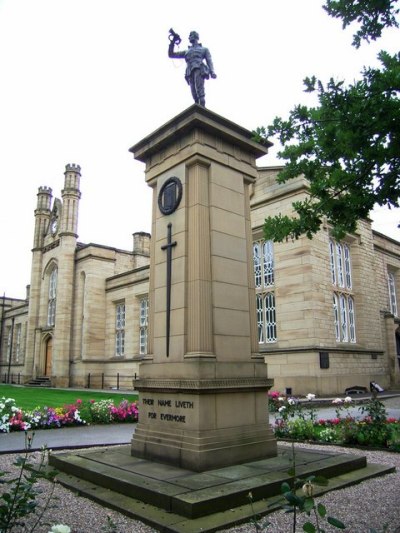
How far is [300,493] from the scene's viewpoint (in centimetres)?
536

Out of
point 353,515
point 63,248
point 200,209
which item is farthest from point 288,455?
point 63,248

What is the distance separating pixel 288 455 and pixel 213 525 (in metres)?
2.97

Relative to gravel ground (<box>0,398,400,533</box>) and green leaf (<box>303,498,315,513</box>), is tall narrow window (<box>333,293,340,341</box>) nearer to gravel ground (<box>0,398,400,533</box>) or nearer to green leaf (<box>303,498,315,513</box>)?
gravel ground (<box>0,398,400,533</box>)

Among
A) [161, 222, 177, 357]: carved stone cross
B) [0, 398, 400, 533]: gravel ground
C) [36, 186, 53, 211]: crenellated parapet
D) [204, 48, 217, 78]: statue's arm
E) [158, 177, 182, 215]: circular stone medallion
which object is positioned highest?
[36, 186, 53, 211]: crenellated parapet

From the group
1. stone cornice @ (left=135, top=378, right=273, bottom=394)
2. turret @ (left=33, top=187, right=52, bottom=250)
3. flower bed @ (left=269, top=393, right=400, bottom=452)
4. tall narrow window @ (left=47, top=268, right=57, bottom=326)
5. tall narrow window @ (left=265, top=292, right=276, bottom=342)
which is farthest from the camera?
turret @ (left=33, top=187, right=52, bottom=250)

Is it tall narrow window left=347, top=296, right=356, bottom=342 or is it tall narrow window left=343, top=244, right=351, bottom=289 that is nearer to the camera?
tall narrow window left=347, top=296, right=356, bottom=342

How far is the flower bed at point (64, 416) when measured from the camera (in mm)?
12031

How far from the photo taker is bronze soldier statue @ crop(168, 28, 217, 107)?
8234 millimetres

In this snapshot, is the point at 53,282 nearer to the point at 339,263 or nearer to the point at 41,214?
the point at 41,214

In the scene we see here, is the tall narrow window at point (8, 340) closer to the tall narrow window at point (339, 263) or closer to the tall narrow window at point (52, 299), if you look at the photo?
the tall narrow window at point (52, 299)

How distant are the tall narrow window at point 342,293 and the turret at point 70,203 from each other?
22.6 meters

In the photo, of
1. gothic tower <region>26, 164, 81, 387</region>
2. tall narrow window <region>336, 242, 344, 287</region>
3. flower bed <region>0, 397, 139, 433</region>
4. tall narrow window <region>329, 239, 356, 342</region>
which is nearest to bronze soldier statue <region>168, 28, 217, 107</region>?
flower bed <region>0, 397, 139, 433</region>

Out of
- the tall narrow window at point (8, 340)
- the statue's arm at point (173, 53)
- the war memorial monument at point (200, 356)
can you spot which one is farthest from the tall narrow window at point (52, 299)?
the statue's arm at point (173, 53)

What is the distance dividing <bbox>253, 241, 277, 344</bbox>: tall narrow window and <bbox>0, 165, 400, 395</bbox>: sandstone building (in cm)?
5
